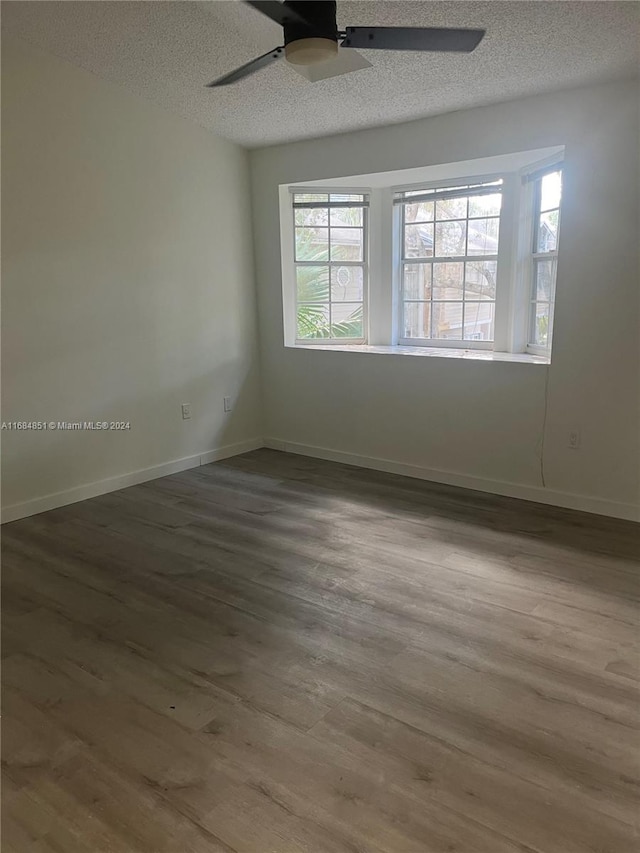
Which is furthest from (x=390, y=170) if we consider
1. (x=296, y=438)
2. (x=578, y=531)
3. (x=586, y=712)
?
(x=586, y=712)

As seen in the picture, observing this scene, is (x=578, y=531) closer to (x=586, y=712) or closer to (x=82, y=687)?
(x=586, y=712)

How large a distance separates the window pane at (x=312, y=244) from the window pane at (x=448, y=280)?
3.05ft

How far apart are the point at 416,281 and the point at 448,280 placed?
0.27m

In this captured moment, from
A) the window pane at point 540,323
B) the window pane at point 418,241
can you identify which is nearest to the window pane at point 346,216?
the window pane at point 418,241

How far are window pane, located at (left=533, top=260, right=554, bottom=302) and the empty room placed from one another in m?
0.04

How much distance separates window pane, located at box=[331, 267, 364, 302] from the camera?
487cm

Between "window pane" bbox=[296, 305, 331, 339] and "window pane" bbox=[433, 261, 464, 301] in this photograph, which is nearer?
"window pane" bbox=[433, 261, 464, 301]

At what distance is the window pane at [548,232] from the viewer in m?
3.78

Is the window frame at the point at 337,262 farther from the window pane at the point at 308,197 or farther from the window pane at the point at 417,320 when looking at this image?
the window pane at the point at 417,320

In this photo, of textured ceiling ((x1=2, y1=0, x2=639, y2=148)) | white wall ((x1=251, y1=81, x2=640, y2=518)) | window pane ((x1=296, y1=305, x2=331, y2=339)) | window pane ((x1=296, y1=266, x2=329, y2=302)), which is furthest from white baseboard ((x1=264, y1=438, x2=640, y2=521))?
textured ceiling ((x1=2, y1=0, x2=639, y2=148))

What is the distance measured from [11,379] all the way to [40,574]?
3.97 ft

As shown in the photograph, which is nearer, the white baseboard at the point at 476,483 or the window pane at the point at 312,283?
the white baseboard at the point at 476,483

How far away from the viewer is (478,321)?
14.4 feet

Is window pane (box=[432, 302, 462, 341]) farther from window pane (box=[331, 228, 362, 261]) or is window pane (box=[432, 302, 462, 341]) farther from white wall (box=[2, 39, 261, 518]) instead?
white wall (box=[2, 39, 261, 518])
